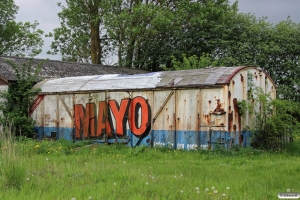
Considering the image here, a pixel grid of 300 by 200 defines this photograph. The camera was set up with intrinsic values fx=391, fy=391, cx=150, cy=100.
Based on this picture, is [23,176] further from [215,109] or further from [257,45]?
[257,45]

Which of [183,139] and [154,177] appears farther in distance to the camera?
[183,139]

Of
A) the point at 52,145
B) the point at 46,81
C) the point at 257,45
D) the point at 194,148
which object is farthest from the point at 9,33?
the point at 194,148

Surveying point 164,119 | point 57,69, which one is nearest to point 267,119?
point 164,119

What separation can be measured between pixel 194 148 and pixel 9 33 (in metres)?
30.2

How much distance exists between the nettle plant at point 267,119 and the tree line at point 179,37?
8.30m

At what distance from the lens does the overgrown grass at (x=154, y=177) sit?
7.00m

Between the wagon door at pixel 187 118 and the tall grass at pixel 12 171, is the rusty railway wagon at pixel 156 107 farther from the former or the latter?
the tall grass at pixel 12 171

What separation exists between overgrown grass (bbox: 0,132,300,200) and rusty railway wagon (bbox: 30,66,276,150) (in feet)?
6.01

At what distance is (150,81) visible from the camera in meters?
15.8

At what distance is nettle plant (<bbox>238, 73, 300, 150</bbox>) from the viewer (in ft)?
46.5

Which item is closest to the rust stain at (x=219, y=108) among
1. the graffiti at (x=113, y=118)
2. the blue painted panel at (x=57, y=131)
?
the graffiti at (x=113, y=118)

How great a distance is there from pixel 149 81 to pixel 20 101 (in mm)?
7669

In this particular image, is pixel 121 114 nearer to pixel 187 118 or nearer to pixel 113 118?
pixel 113 118

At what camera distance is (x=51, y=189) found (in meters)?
7.21
